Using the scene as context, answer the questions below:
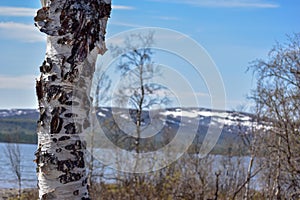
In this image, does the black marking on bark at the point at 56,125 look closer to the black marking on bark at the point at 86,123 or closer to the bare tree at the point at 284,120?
the black marking on bark at the point at 86,123

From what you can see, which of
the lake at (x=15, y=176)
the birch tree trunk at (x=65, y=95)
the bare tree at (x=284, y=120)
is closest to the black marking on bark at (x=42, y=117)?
the birch tree trunk at (x=65, y=95)

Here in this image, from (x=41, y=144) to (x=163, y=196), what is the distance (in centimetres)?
1122

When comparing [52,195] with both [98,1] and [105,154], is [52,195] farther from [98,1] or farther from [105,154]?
[105,154]

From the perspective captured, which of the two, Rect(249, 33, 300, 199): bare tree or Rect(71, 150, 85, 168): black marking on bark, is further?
Rect(249, 33, 300, 199): bare tree

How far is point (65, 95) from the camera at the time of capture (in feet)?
8.05

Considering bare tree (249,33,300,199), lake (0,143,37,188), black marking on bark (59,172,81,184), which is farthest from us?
lake (0,143,37,188)

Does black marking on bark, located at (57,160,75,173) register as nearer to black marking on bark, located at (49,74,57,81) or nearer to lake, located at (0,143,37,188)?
black marking on bark, located at (49,74,57,81)

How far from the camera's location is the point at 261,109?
43.1ft

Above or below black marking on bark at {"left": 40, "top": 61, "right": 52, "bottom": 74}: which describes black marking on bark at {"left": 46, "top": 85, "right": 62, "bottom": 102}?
below

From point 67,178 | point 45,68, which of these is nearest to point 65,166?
point 67,178

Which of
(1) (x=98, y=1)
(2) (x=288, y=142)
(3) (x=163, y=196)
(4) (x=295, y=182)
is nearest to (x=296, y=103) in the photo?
(2) (x=288, y=142)

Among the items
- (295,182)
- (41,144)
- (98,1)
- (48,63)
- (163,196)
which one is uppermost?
(98,1)

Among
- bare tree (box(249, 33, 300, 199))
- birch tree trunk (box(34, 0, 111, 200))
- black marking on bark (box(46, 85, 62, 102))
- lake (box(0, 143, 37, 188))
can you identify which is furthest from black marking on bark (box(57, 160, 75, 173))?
lake (box(0, 143, 37, 188))

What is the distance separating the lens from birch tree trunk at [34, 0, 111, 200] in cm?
243
